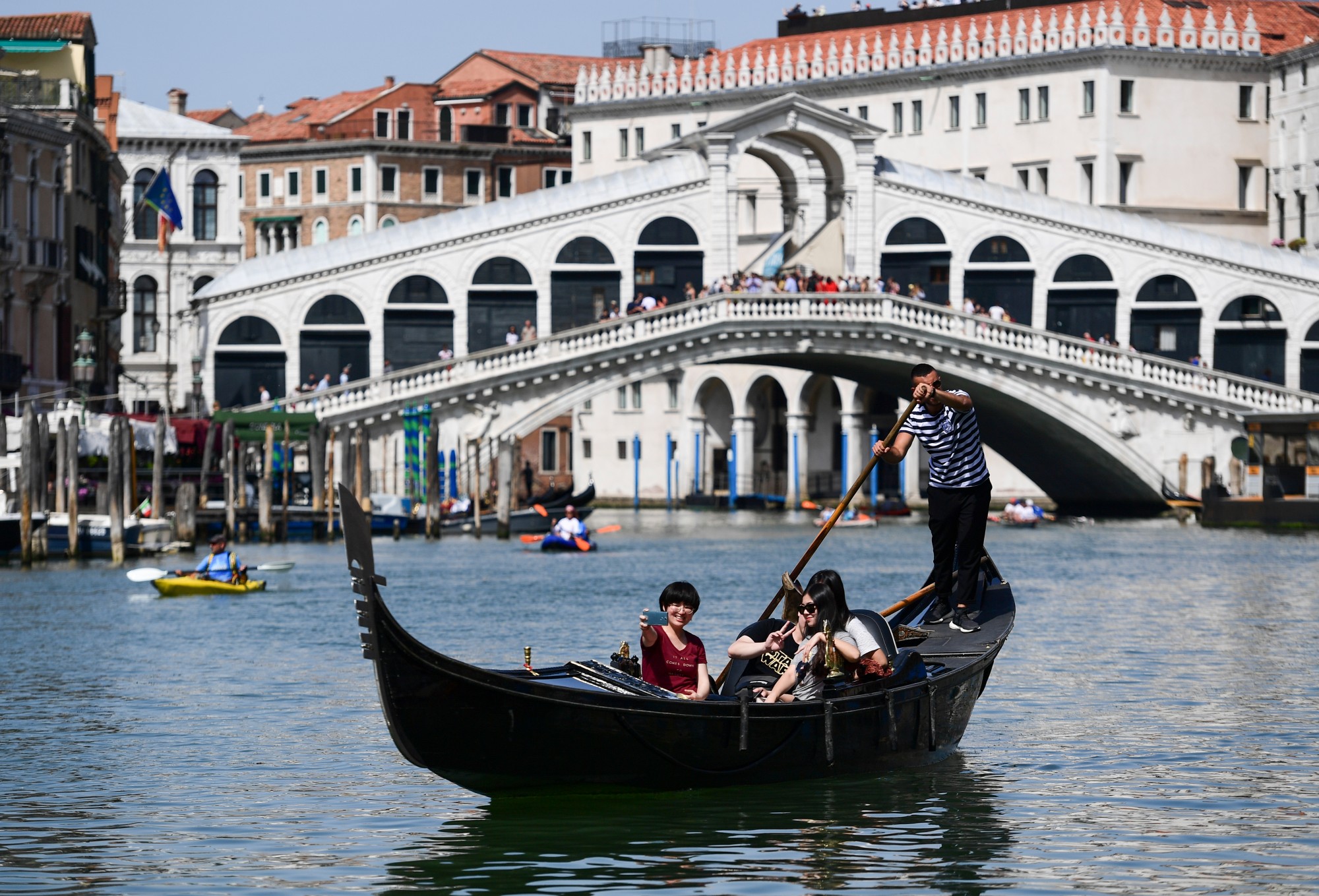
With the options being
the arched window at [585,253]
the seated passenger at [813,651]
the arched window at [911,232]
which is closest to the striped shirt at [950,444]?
the seated passenger at [813,651]

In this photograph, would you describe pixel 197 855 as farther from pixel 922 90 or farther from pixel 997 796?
pixel 922 90

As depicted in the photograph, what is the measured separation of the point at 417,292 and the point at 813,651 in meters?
32.5

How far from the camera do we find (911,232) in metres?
44.2

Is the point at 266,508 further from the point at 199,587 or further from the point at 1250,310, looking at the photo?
the point at 1250,310

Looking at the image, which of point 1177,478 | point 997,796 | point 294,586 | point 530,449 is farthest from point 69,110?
point 997,796

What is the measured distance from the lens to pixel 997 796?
11.2 m

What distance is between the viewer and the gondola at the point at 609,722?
982 cm

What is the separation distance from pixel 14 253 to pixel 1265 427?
20.6m

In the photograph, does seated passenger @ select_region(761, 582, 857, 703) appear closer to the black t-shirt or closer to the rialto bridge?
the black t-shirt

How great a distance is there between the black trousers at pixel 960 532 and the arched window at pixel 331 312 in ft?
101

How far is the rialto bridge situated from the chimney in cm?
2569

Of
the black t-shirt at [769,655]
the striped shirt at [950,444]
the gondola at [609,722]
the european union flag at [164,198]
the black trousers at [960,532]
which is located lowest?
the gondola at [609,722]

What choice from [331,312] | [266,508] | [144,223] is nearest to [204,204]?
[144,223]

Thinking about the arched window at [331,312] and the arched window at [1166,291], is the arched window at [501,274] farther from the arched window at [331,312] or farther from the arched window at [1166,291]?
the arched window at [1166,291]
